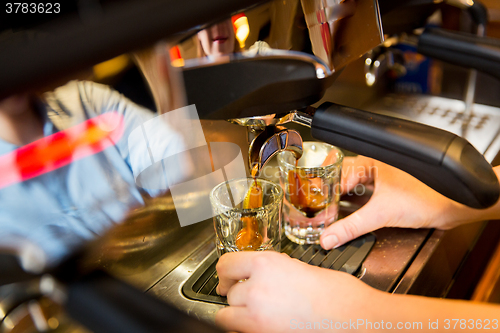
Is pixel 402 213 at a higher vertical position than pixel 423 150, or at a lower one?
lower

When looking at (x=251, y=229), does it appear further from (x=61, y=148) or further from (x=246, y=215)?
(x=61, y=148)

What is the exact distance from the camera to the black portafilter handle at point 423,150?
0.30m

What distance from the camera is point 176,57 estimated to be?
297 millimetres

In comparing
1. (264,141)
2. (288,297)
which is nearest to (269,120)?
(264,141)

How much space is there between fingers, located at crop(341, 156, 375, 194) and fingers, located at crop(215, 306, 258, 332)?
0.27 meters

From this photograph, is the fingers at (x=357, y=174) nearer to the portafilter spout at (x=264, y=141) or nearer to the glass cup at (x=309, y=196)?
the glass cup at (x=309, y=196)

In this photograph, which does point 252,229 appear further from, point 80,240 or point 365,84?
point 365,84

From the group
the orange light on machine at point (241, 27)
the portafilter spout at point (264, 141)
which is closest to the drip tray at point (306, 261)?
the portafilter spout at point (264, 141)

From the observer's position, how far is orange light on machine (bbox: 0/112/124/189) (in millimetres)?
315

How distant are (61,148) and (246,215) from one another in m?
0.18

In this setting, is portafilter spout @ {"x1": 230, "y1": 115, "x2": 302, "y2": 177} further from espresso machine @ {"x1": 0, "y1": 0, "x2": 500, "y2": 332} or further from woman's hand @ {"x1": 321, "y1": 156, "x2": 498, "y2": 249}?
woman's hand @ {"x1": 321, "y1": 156, "x2": 498, "y2": 249}

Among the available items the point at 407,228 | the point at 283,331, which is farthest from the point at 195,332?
the point at 407,228

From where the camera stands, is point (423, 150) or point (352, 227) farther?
point (352, 227)

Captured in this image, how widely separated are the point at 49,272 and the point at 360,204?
1.24ft
